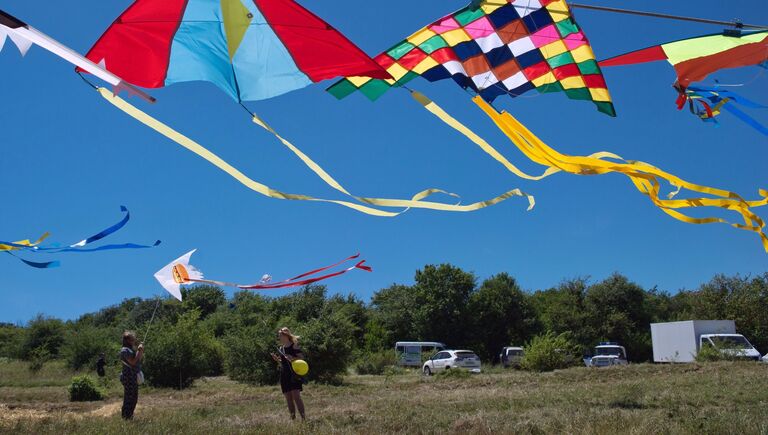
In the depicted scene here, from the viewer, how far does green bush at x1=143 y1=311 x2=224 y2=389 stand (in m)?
17.5

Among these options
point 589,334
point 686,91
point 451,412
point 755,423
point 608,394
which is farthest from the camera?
point 589,334

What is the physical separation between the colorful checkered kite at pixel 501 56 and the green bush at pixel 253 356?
12446 mm

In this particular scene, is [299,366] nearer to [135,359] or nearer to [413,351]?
[135,359]

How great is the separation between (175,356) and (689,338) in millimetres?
20999

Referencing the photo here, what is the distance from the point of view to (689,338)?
82.3ft

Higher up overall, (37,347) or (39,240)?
(39,240)

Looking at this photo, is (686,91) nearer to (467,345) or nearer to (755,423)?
(755,423)

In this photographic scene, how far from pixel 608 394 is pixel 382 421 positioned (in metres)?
4.38

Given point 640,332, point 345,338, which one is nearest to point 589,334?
point 640,332

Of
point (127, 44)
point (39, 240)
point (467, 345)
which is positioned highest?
point (127, 44)

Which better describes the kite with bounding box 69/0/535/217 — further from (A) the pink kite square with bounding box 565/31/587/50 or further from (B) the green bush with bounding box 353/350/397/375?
(B) the green bush with bounding box 353/350/397/375

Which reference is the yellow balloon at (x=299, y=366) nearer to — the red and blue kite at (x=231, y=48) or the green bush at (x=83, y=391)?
the red and blue kite at (x=231, y=48)

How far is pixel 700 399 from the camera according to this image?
857 centimetres

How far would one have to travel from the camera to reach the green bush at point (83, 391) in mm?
13992
